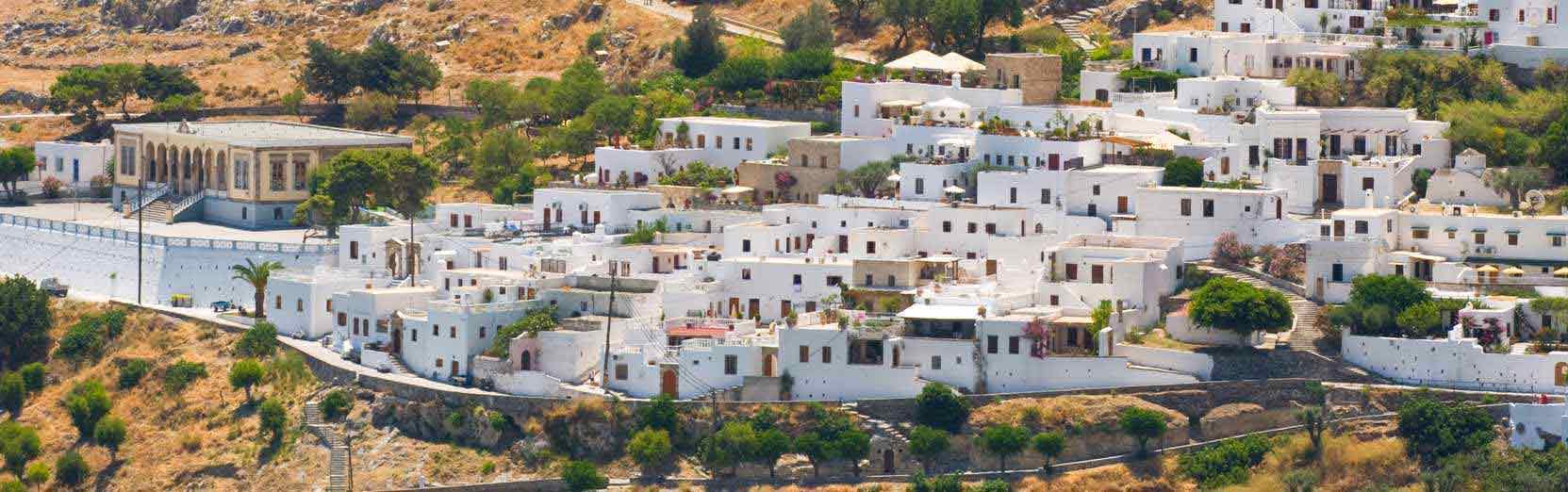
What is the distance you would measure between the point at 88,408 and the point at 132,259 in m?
9.59

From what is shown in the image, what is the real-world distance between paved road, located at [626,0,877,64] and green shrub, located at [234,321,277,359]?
81.5 ft

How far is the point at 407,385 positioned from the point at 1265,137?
20.8 m

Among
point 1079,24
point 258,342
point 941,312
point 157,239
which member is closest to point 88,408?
point 258,342

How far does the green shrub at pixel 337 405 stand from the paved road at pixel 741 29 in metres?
27.9

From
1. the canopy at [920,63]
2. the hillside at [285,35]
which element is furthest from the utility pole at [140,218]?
the canopy at [920,63]

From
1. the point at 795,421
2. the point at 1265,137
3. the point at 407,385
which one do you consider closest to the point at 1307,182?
the point at 1265,137

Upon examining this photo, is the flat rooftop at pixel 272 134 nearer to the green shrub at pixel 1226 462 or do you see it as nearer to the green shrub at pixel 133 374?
the green shrub at pixel 133 374

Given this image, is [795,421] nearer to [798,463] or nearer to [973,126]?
[798,463]

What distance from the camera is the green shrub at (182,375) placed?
3255 inches

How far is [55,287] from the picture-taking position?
9181 centimetres

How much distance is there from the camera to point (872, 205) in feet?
271

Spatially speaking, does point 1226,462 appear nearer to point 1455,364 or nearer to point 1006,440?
point 1006,440

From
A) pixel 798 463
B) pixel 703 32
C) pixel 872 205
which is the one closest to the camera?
pixel 798 463

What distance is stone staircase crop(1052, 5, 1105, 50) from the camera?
326 feet
